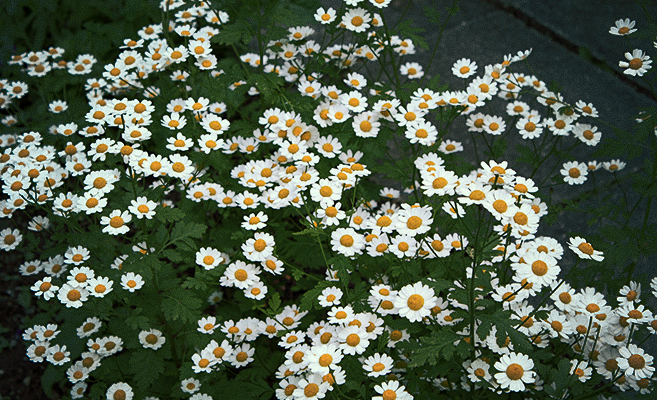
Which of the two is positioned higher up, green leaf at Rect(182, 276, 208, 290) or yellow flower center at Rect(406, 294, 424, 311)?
yellow flower center at Rect(406, 294, 424, 311)

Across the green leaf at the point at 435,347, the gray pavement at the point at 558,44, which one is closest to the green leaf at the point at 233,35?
the green leaf at the point at 435,347

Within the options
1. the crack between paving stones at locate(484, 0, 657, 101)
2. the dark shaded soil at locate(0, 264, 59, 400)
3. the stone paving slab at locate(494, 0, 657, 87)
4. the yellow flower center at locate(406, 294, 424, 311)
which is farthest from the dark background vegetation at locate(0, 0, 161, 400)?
the stone paving slab at locate(494, 0, 657, 87)

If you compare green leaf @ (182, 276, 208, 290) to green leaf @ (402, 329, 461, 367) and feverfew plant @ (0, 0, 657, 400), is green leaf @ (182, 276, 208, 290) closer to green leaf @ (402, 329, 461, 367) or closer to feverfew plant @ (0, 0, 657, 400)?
feverfew plant @ (0, 0, 657, 400)

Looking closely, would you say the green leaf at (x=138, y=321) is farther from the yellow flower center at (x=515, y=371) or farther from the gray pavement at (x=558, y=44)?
the gray pavement at (x=558, y=44)

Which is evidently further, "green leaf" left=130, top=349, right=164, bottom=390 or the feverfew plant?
"green leaf" left=130, top=349, right=164, bottom=390

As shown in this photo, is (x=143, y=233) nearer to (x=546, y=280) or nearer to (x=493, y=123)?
(x=546, y=280)

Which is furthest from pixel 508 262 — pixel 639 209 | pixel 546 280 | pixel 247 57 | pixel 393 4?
pixel 393 4
